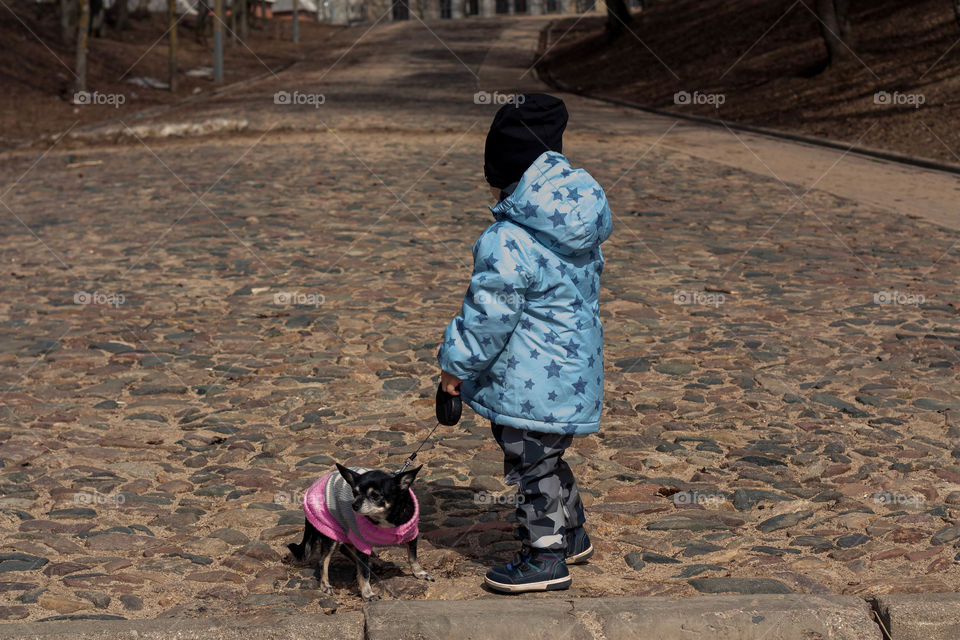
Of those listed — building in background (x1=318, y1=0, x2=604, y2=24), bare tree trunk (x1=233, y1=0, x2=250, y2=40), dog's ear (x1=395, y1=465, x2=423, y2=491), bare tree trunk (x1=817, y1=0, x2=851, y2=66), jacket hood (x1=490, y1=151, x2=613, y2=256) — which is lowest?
dog's ear (x1=395, y1=465, x2=423, y2=491)

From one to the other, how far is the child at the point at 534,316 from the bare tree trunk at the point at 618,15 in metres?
33.7

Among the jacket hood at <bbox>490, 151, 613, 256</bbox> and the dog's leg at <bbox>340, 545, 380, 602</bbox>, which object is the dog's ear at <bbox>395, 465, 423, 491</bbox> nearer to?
Answer: the dog's leg at <bbox>340, 545, 380, 602</bbox>

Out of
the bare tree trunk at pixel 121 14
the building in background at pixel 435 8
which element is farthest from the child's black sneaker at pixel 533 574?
the building in background at pixel 435 8

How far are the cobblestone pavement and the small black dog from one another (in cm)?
17

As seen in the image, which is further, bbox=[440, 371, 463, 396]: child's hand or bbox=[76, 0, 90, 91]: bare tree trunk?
bbox=[76, 0, 90, 91]: bare tree trunk

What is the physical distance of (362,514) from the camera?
392 centimetres

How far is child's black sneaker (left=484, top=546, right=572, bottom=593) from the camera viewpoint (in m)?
4.09

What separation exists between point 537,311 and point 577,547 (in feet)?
3.34

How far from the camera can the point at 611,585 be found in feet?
13.8

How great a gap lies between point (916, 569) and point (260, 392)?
371cm

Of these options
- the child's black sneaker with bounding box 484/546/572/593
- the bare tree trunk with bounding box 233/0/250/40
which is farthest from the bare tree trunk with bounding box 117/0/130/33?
the child's black sneaker with bounding box 484/546/572/593

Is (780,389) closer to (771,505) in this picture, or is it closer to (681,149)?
(771,505)

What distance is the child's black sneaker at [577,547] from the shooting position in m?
4.38

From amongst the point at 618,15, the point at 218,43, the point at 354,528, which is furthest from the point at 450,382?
the point at 618,15
